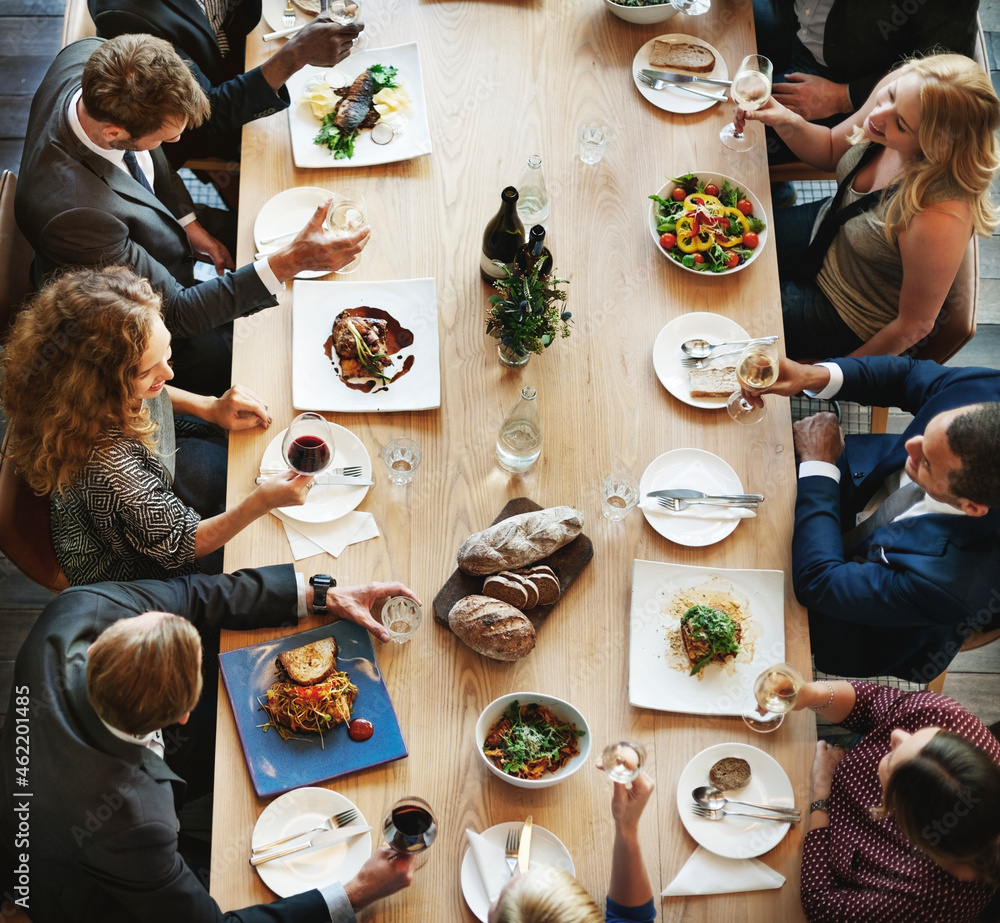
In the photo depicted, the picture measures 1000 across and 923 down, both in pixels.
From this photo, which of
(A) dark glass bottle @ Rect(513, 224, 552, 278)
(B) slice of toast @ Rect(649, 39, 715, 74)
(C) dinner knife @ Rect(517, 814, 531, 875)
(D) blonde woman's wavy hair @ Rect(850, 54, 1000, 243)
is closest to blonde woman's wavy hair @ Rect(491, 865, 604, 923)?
(C) dinner knife @ Rect(517, 814, 531, 875)

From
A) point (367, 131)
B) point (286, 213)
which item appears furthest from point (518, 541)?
point (367, 131)

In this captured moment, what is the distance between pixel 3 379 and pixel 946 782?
2.14m

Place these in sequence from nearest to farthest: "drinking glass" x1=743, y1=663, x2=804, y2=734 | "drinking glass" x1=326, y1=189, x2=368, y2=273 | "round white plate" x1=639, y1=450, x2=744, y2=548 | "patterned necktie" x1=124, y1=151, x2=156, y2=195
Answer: "drinking glass" x1=743, y1=663, x2=804, y2=734, "round white plate" x1=639, y1=450, x2=744, y2=548, "drinking glass" x1=326, y1=189, x2=368, y2=273, "patterned necktie" x1=124, y1=151, x2=156, y2=195

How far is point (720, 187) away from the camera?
7.98 feet

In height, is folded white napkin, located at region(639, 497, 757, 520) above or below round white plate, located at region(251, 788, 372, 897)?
above

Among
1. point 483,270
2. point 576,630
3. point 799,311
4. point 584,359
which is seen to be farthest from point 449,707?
point 799,311

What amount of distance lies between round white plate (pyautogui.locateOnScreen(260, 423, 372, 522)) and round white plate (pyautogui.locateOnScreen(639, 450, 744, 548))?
675 millimetres

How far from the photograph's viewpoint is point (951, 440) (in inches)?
73.4

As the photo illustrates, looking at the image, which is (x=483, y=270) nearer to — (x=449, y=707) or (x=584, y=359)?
(x=584, y=359)

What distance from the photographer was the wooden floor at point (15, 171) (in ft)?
9.54

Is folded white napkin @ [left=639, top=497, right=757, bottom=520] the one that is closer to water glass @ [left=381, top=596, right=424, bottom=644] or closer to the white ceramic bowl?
water glass @ [left=381, top=596, right=424, bottom=644]

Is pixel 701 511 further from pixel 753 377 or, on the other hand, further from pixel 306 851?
pixel 306 851

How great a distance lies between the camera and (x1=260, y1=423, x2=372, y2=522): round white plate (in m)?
2.00

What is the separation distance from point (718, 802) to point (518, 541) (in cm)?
68
